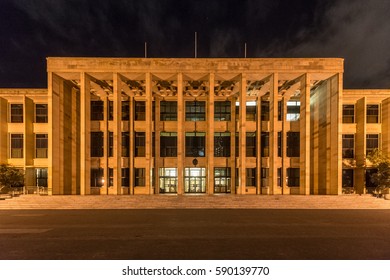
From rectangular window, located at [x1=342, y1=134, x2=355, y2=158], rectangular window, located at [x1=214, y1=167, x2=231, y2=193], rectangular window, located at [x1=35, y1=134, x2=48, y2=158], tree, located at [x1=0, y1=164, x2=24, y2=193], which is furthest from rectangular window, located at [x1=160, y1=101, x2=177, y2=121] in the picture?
rectangular window, located at [x1=342, y1=134, x2=355, y2=158]

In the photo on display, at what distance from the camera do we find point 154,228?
13.5 metres

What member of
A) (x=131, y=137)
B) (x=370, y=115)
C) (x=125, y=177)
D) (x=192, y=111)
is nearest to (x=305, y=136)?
(x=370, y=115)

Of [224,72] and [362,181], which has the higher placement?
[224,72]

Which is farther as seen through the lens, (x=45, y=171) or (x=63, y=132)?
(x=45, y=171)

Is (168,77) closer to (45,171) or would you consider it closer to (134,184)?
(134,184)

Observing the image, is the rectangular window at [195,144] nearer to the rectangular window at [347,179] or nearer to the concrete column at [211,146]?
the concrete column at [211,146]

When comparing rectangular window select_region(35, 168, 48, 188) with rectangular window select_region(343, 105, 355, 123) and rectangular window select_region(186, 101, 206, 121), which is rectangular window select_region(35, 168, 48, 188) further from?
rectangular window select_region(343, 105, 355, 123)

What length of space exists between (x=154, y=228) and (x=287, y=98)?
24727 mm

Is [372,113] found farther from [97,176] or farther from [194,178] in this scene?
[97,176]

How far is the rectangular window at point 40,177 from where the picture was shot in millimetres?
32019

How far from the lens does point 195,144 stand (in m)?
33.0

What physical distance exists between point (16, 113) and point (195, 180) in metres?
24.7

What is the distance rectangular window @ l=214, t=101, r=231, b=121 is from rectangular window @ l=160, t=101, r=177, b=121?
220 inches
